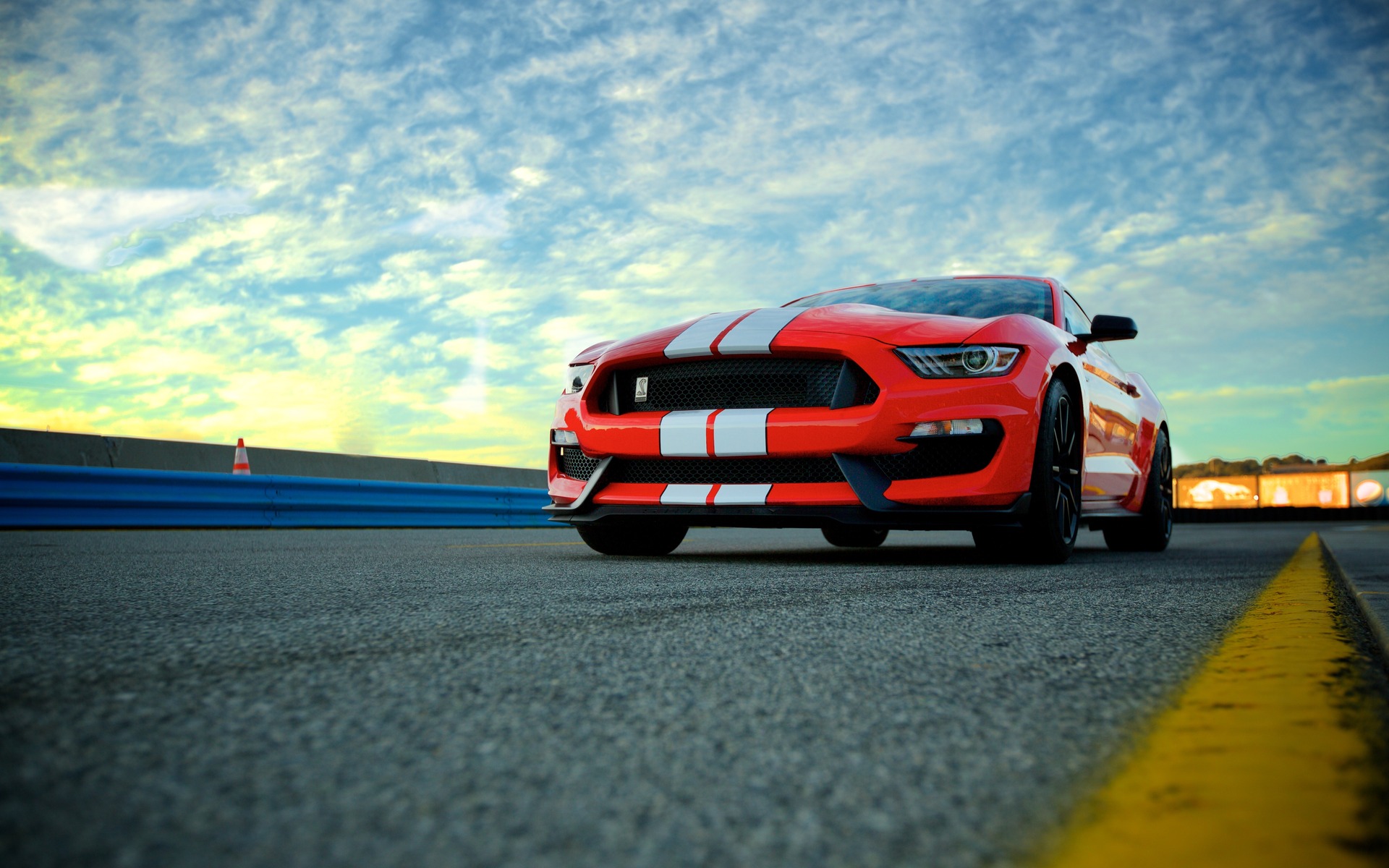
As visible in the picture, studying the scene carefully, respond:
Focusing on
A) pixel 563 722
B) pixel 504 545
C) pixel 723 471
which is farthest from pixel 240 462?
pixel 563 722

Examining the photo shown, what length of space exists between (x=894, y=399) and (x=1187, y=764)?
8.81ft

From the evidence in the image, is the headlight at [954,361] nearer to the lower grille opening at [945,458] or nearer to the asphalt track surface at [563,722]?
the lower grille opening at [945,458]

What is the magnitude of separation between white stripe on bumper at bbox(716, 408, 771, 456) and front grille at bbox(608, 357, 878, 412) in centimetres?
8

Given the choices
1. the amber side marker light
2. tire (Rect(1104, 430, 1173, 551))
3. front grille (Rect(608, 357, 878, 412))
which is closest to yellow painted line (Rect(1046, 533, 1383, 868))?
the amber side marker light

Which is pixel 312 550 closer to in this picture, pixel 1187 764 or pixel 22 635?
pixel 22 635

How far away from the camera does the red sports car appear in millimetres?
3609

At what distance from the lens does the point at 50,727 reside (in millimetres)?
1051

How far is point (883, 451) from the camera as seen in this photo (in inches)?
143

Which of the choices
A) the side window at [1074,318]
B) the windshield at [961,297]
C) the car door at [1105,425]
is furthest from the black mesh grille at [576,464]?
the side window at [1074,318]

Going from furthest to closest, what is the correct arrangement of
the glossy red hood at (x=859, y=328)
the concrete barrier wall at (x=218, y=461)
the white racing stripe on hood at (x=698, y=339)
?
the concrete barrier wall at (x=218, y=461) → the white racing stripe on hood at (x=698, y=339) → the glossy red hood at (x=859, y=328)

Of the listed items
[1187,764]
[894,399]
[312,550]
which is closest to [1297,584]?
[894,399]

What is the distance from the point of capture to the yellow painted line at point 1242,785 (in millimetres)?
737

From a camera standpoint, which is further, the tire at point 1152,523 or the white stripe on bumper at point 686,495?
the tire at point 1152,523

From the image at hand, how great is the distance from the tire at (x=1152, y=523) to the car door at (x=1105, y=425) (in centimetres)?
37
